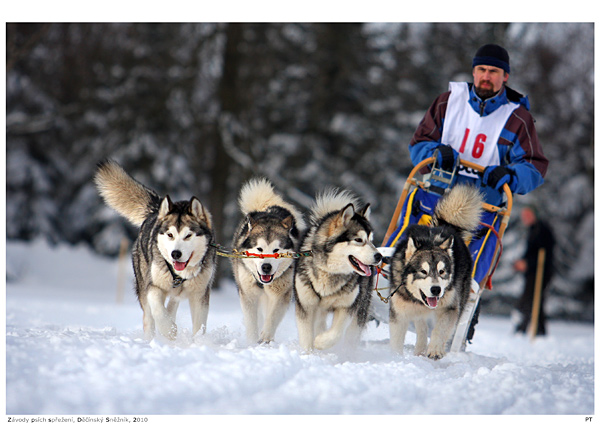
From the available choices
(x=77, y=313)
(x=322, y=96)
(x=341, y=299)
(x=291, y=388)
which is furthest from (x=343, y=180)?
(x=291, y=388)

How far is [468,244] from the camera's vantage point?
14.9 ft

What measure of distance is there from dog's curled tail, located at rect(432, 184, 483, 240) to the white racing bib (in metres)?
0.31

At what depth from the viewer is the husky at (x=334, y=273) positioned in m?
3.97

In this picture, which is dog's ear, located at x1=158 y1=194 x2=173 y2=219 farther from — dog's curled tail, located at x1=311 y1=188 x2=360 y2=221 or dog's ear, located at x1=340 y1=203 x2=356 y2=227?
dog's ear, located at x1=340 y1=203 x2=356 y2=227

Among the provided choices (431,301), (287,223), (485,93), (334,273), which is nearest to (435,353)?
(431,301)

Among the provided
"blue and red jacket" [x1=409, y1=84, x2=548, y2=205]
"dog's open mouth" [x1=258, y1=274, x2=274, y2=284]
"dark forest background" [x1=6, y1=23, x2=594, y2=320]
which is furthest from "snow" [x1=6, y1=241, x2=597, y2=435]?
"dark forest background" [x1=6, y1=23, x2=594, y2=320]

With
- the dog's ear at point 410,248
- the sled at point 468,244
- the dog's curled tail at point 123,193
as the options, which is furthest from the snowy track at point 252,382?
the dog's curled tail at point 123,193

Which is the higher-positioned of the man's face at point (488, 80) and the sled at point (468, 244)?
the man's face at point (488, 80)

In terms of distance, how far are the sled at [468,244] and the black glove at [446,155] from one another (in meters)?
0.07

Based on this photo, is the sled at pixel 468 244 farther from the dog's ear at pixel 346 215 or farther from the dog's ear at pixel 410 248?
the dog's ear at pixel 346 215

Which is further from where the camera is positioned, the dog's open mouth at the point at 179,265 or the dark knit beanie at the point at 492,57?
the dark knit beanie at the point at 492,57

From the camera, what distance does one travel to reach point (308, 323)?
4094mm

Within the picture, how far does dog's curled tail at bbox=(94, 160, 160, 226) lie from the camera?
4.72m
